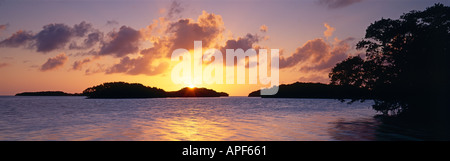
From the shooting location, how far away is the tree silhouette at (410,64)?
113 feet

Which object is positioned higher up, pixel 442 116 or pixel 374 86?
pixel 374 86

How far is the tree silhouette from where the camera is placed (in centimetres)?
3453

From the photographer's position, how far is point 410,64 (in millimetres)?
35594

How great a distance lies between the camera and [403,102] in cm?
3944

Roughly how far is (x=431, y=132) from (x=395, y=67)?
12.5 meters

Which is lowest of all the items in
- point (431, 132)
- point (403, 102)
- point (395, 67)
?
point (431, 132)
